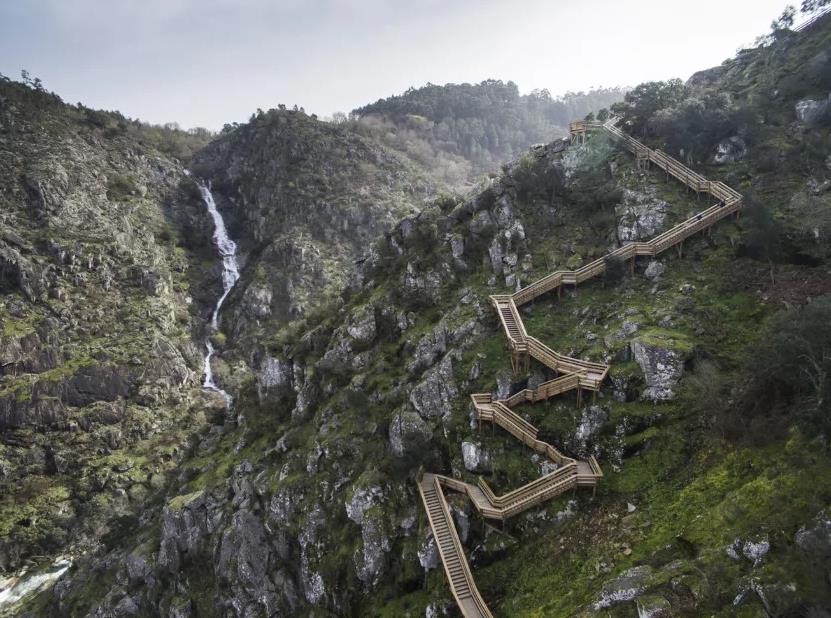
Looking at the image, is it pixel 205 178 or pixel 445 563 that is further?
pixel 205 178

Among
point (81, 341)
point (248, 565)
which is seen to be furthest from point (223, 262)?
point (248, 565)

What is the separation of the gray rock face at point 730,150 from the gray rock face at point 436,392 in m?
28.0

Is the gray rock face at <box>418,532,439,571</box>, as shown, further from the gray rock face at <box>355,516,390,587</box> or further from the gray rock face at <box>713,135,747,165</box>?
the gray rock face at <box>713,135,747,165</box>

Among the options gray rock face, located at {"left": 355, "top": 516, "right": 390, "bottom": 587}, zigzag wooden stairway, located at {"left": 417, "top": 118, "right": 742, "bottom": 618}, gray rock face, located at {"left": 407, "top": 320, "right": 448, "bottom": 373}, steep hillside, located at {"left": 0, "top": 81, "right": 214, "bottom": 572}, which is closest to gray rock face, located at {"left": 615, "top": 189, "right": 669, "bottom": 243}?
zigzag wooden stairway, located at {"left": 417, "top": 118, "right": 742, "bottom": 618}

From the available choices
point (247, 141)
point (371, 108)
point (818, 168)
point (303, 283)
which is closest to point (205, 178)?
point (247, 141)

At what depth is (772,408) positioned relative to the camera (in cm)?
2102

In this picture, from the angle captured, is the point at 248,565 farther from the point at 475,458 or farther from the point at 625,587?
the point at 625,587

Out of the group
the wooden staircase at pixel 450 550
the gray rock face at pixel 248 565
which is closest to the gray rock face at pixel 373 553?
the wooden staircase at pixel 450 550

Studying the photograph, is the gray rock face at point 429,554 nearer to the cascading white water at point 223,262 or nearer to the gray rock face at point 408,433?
the gray rock face at point 408,433

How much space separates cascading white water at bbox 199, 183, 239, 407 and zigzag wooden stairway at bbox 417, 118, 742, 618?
6355cm

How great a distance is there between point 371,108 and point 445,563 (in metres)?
193

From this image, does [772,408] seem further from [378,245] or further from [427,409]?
[378,245]

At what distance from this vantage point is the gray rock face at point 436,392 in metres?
31.7

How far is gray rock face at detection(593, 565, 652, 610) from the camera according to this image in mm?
17234
